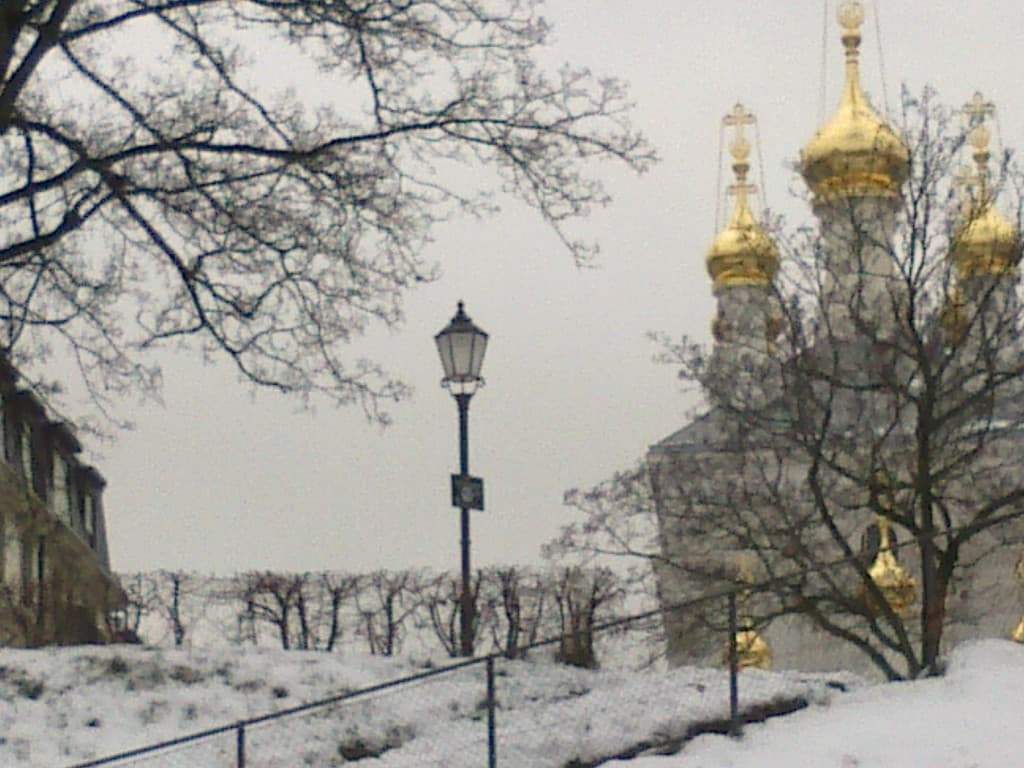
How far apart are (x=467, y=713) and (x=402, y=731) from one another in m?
0.59

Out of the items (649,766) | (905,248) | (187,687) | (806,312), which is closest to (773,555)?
(806,312)

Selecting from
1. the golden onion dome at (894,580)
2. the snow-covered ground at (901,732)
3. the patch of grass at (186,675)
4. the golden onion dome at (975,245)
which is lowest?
the snow-covered ground at (901,732)

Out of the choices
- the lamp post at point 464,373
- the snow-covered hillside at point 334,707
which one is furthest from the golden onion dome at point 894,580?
the snow-covered hillside at point 334,707

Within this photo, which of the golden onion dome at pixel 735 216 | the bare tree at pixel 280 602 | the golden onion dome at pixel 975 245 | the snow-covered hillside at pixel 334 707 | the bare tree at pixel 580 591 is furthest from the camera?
the golden onion dome at pixel 735 216

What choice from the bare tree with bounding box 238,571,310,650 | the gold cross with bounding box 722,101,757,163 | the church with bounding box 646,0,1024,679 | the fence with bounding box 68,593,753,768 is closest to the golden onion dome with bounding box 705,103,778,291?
the gold cross with bounding box 722,101,757,163

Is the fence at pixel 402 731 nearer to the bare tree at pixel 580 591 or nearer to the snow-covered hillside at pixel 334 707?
the snow-covered hillside at pixel 334 707

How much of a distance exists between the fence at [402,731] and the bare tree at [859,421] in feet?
13.5

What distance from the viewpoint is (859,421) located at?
2681cm

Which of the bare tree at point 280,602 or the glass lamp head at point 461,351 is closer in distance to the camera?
the glass lamp head at point 461,351

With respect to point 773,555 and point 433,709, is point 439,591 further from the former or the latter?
point 433,709

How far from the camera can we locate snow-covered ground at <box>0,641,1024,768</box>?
51.1 ft

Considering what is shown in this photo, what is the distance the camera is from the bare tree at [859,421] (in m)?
23.9

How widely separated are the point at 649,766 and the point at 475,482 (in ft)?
19.0

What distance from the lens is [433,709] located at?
18.3 metres
